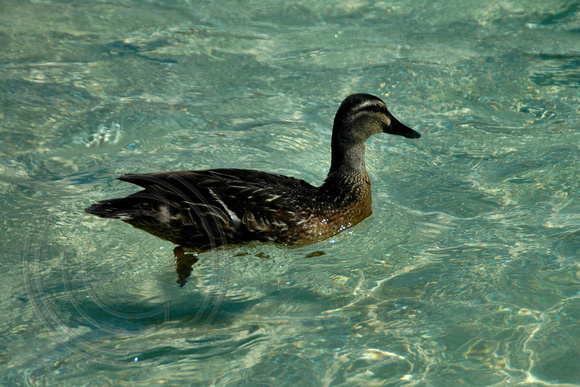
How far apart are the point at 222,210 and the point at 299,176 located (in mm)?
1855

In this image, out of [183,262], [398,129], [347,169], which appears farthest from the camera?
[398,129]

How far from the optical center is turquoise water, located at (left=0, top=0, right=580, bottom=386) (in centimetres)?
472

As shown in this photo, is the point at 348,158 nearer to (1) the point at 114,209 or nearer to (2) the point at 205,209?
(2) the point at 205,209

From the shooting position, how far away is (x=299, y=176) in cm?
748

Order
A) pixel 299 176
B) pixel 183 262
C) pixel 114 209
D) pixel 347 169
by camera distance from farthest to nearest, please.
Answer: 1. pixel 299 176
2. pixel 347 169
3. pixel 183 262
4. pixel 114 209

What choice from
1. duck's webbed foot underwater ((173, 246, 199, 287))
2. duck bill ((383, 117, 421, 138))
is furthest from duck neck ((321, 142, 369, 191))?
duck's webbed foot underwater ((173, 246, 199, 287))

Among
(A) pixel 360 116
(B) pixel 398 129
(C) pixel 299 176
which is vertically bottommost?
(C) pixel 299 176

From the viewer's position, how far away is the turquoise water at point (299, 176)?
472 centimetres

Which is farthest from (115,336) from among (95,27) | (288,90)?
(95,27)

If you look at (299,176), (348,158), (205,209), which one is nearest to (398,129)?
(348,158)

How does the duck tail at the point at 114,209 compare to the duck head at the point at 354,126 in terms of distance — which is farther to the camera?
the duck head at the point at 354,126

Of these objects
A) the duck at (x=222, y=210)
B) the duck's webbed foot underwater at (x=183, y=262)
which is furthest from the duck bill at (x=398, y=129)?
the duck's webbed foot underwater at (x=183, y=262)

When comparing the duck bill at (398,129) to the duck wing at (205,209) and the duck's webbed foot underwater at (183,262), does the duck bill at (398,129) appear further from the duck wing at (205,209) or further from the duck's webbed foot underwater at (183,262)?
the duck's webbed foot underwater at (183,262)

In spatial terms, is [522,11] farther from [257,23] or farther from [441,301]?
[441,301]
